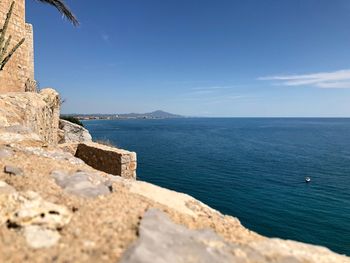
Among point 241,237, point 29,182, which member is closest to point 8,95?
point 29,182

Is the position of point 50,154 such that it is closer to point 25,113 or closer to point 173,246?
point 25,113

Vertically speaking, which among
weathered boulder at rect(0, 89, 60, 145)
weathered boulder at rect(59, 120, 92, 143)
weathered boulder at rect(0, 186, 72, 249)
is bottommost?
weathered boulder at rect(59, 120, 92, 143)

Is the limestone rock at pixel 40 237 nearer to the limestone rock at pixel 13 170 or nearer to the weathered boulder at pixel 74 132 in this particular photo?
the limestone rock at pixel 13 170

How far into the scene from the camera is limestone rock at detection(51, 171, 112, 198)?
12.4 ft

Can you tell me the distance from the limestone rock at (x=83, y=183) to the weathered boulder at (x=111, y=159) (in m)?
7.43

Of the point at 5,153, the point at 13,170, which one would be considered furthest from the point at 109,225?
the point at 5,153

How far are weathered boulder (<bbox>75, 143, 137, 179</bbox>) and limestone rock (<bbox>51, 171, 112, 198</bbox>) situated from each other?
7433 mm

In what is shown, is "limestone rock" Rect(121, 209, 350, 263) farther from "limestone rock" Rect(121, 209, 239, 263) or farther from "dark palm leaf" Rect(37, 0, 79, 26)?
"dark palm leaf" Rect(37, 0, 79, 26)

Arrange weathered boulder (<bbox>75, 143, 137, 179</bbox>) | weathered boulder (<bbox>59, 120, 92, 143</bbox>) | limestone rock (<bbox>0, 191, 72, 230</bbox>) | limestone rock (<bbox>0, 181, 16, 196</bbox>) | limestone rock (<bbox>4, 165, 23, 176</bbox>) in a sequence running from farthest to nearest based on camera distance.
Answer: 1. weathered boulder (<bbox>59, 120, 92, 143</bbox>)
2. weathered boulder (<bbox>75, 143, 137, 179</bbox>)
3. limestone rock (<bbox>4, 165, 23, 176</bbox>)
4. limestone rock (<bbox>0, 181, 16, 196</bbox>)
5. limestone rock (<bbox>0, 191, 72, 230</bbox>)

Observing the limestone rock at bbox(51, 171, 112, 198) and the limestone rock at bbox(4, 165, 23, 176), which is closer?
the limestone rock at bbox(51, 171, 112, 198)

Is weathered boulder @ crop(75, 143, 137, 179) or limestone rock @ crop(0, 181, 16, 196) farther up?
limestone rock @ crop(0, 181, 16, 196)

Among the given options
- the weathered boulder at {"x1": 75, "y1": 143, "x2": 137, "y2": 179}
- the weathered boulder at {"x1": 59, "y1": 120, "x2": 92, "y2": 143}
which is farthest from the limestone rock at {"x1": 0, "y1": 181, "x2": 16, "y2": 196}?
the weathered boulder at {"x1": 59, "y1": 120, "x2": 92, "y2": 143}

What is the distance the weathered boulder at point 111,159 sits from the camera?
1188cm

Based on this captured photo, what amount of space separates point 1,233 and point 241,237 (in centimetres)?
272
